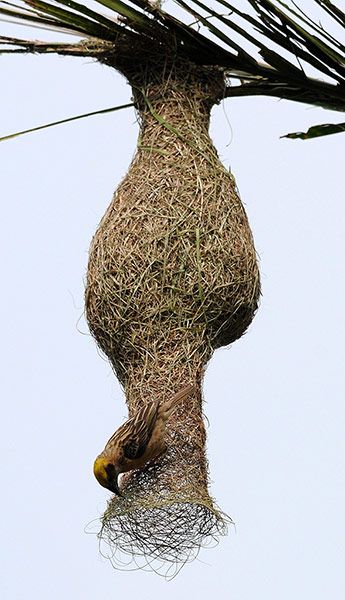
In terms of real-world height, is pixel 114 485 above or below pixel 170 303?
below

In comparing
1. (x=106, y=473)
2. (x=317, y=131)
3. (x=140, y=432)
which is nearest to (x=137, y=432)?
(x=140, y=432)

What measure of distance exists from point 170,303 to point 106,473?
57 centimetres

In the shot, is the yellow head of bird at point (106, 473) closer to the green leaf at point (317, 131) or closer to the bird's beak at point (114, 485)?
the bird's beak at point (114, 485)

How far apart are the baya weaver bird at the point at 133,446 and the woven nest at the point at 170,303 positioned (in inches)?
3.1

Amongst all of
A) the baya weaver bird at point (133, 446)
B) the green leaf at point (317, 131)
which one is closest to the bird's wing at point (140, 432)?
the baya weaver bird at point (133, 446)

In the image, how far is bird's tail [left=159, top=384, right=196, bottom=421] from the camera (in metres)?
7.81

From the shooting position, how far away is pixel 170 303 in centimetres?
788

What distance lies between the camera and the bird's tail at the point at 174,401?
781 cm

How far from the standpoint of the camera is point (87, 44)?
823cm

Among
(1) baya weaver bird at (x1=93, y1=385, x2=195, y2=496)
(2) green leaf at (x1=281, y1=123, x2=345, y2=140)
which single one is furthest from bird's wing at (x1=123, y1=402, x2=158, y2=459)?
(2) green leaf at (x1=281, y1=123, x2=345, y2=140)

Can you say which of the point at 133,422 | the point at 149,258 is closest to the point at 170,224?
the point at 149,258

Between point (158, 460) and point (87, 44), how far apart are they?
1.39 metres

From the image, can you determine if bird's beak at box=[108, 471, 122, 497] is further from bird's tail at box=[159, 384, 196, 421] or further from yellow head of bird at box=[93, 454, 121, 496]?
bird's tail at box=[159, 384, 196, 421]

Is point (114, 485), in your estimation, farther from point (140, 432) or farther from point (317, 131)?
point (317, 131)
